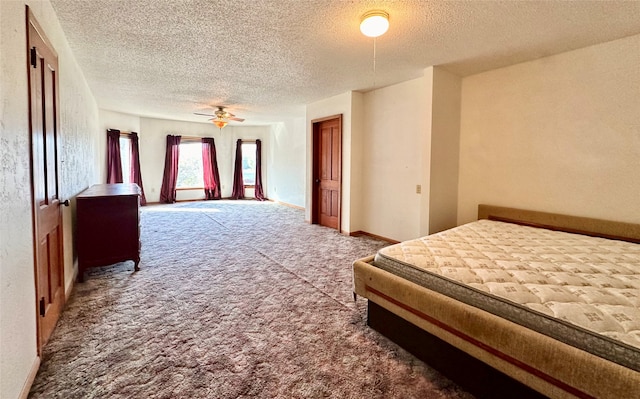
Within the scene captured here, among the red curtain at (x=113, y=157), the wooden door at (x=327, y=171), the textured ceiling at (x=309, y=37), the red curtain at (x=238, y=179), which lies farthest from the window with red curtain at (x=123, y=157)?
the wooden door at (x=327, y=171)

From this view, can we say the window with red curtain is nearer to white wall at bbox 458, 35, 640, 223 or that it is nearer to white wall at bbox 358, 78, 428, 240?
white wall at bbox 358, 78, 428, 240

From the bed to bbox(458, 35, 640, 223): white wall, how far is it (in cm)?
59

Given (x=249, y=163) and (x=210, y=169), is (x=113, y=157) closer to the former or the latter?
(x=210, y=169)

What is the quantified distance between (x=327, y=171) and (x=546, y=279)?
429 cm

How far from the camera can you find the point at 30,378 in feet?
5.28

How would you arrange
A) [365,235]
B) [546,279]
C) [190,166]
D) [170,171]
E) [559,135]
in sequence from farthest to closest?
[190,166] < [170,171] < [365,235] < [559,135] < [546,279]

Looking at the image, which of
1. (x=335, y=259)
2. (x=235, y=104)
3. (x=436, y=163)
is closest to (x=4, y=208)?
(x=335, y=259)

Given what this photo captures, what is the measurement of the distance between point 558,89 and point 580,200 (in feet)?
4.12

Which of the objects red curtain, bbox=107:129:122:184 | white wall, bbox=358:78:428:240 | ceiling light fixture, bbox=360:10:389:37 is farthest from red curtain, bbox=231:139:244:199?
ceiling light fixture, bbox=360:10:389:37

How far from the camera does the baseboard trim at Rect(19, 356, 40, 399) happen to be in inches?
59.5

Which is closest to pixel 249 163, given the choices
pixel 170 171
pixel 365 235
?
pixel 170 171

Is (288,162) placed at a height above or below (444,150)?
above

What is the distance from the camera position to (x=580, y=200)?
3174 mm

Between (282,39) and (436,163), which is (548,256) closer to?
(436,163)
